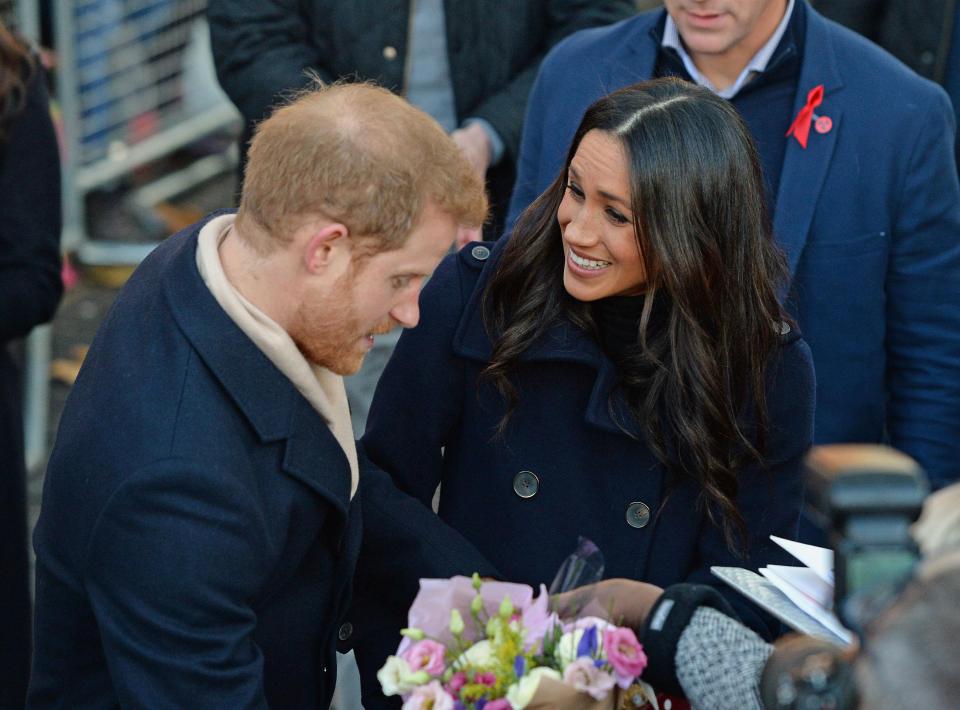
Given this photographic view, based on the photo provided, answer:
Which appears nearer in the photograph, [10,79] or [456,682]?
[456,682]

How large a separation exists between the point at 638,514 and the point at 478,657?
0.73 m

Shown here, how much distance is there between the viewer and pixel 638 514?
2.64 m

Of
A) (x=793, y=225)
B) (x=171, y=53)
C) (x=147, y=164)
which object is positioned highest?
(x=793, y=225)

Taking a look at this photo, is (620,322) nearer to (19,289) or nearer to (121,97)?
(19,289)

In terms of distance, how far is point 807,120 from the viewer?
3.25 m

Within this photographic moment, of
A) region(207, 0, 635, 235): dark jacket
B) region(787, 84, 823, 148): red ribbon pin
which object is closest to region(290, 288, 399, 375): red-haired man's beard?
region(787, 84, 823, 148): red ribbon pin

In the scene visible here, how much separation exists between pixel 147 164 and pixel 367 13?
150 inches

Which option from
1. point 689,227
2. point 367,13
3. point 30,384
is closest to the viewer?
point 689,227

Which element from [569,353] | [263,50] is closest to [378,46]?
[263,50]

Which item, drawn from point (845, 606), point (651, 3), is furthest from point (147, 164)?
point (845, 606)

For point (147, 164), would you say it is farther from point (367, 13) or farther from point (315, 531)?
point (315, 531)

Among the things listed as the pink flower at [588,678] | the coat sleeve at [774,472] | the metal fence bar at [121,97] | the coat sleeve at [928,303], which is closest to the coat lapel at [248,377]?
the pink flower at [588,678]

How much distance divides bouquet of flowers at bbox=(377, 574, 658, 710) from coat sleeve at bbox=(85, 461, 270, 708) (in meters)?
0.23

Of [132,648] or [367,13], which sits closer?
[132,648]
